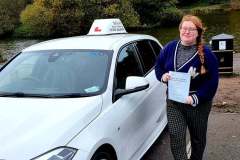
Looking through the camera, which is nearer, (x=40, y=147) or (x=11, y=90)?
(x=40, y=147)

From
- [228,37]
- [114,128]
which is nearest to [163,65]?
[114,128]

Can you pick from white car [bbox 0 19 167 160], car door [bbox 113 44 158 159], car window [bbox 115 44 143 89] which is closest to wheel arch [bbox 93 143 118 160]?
white car [bbox 0 19 167 160]

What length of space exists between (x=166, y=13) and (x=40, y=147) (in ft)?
186

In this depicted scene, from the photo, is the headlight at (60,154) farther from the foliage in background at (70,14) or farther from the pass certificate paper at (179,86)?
the foliage in background at (70,14)

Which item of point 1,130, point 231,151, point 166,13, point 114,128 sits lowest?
point 166,13

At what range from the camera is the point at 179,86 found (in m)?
4.92

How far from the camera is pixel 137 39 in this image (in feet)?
20.9

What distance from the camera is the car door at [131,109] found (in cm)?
492

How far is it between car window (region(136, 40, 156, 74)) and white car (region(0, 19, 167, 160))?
0.07 feet

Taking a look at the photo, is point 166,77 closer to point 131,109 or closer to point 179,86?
point 179,86

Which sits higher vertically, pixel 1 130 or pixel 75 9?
pixel 1 130

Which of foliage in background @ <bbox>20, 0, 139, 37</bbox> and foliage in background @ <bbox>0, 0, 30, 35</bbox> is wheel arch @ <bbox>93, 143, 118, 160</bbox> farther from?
foliage in background @ <bbox>0, 0, 30, 35</bbox>

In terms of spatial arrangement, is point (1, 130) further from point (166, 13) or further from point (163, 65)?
point (166, 13)

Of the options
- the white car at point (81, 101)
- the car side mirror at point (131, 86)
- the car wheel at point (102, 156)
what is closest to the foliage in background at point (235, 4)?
the white car at point (81, 101)
